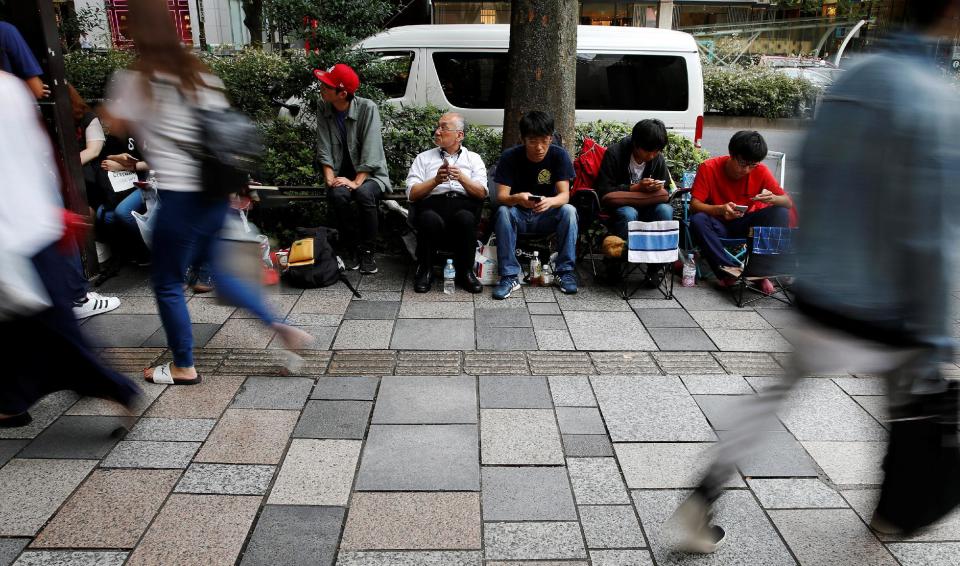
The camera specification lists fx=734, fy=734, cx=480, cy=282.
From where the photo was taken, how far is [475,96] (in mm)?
8500

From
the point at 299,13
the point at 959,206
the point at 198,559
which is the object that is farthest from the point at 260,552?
the point at 299,13

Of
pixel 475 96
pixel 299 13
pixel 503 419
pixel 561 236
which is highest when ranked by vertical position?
pixel 299 13

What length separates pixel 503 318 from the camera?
511 cm

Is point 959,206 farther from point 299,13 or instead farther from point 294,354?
point 299,13

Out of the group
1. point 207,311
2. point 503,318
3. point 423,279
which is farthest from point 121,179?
point 503,318

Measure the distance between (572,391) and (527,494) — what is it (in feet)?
3.40

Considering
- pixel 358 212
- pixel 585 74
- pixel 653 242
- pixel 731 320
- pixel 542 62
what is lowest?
pixel 731 320

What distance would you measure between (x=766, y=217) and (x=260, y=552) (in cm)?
437

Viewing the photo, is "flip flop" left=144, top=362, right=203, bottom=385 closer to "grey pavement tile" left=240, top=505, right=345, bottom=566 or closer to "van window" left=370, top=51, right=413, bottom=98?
"grey pavement tile" left=240, top=505, right=345, bottom=566

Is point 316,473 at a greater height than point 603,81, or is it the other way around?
point 603,81

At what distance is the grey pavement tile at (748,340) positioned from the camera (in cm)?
461

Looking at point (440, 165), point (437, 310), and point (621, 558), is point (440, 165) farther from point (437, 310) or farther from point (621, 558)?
point (621, 558)

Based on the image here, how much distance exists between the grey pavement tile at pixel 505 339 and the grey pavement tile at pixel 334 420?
42.2 inches

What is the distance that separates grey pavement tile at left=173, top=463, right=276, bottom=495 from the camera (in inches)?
118
